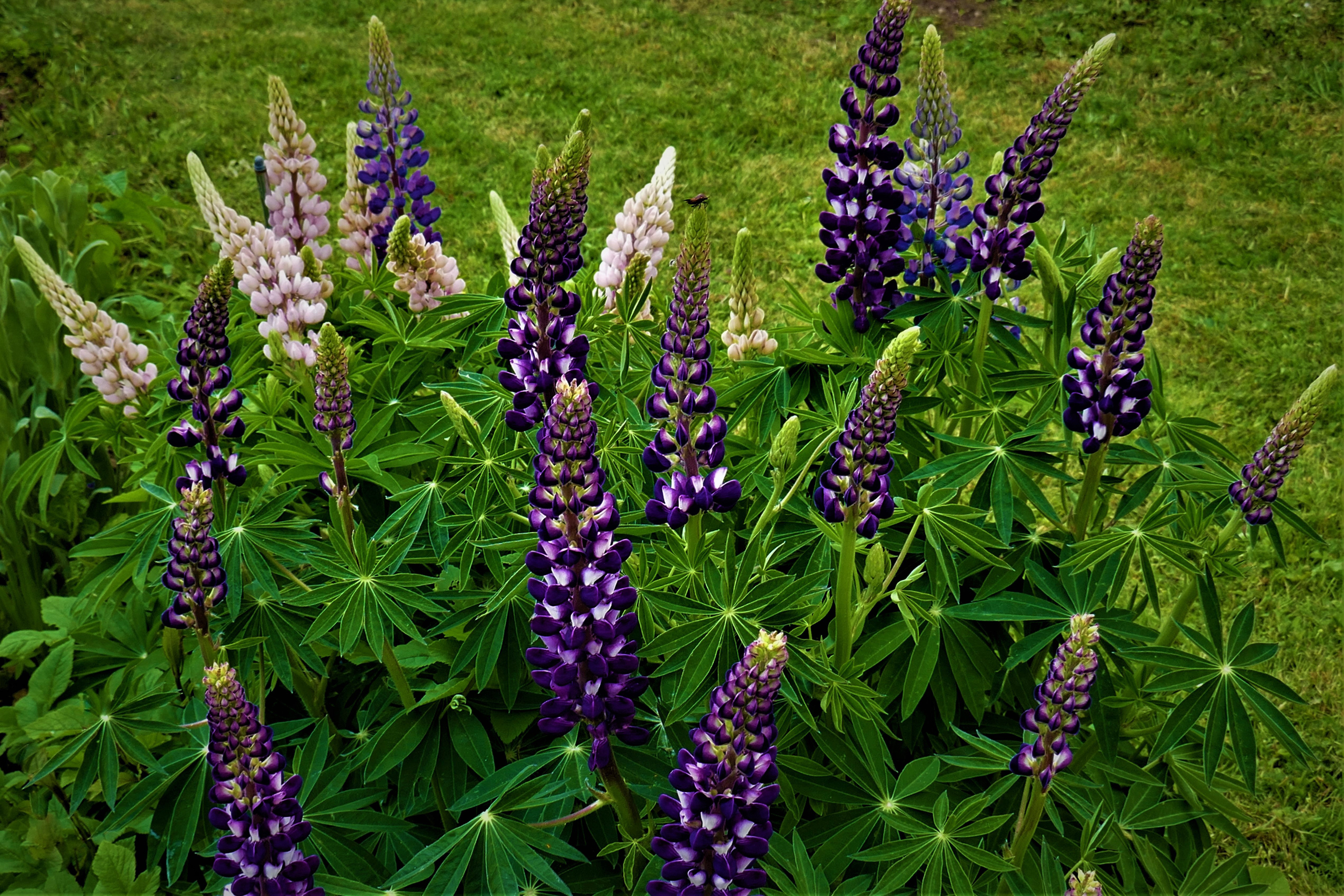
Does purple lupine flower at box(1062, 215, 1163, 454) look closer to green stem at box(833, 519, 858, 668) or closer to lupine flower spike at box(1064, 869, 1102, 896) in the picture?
green stem at box(833, 519, 858, 668)

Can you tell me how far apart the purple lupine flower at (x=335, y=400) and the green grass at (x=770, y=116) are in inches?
158

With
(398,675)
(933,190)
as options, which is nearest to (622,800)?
(398,675)

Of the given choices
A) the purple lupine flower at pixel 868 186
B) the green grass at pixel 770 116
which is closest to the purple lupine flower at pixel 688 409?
the purple lupine flower at pixel 868 186

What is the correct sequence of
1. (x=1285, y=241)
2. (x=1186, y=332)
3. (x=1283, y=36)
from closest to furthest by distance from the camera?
(x=1186, y=332) → (x=1285, y=241) → (x=1283, y=36)

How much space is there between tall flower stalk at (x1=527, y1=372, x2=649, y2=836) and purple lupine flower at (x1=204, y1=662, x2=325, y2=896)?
0.45 metres

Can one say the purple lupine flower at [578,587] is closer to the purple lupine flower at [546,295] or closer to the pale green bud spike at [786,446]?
the purple lupine flower at [546,295]

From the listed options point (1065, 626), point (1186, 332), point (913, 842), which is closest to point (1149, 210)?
point (1186, 332)

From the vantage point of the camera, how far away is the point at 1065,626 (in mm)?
2242

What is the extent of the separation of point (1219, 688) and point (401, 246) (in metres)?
2.24

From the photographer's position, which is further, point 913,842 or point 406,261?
point 406,261

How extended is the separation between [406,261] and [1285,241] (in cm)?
585

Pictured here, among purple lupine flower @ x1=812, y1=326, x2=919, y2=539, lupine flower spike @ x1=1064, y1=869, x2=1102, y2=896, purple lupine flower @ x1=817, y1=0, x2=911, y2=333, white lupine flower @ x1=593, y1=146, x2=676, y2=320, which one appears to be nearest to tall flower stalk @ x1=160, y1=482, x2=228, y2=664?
purple lupine flower @ x1=812, y1=326, x2=919, y2=539

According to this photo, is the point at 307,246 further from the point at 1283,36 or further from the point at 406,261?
the point at 1283,36

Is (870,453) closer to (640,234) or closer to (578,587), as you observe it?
(578,587)
